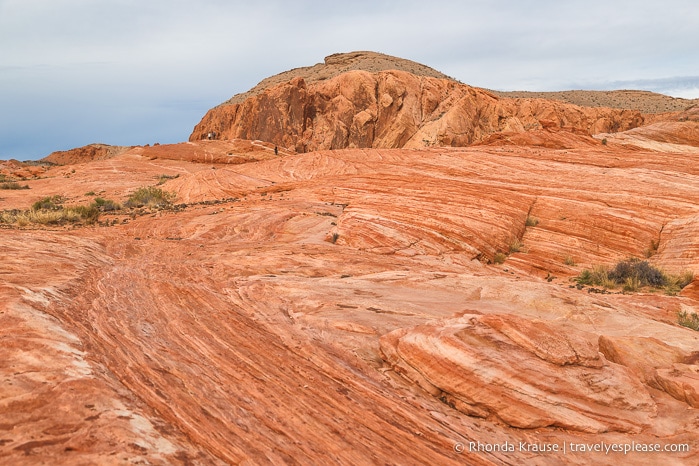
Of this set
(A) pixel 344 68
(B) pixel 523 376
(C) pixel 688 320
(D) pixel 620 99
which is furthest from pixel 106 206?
(D) pixel 620 99

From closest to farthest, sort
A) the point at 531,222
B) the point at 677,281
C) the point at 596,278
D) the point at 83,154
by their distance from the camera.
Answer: the point at 677,281, the point at 596,278, the point at 531,222, the point at 83,154

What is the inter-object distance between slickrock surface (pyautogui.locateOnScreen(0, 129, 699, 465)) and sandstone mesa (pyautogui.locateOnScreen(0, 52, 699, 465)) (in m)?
0.04

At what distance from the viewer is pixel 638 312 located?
1227cm

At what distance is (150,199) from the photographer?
28.0 meters

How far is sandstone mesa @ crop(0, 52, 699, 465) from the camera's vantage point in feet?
20.0

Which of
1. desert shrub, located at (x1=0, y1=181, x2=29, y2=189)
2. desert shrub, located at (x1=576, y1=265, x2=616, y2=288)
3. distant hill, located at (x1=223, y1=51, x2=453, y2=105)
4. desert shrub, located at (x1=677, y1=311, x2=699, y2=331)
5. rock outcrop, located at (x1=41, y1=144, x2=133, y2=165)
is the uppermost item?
distant hill, located at (x1=223, y1=51, x2=453, y2=105)

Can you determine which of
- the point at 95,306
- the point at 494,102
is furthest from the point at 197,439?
the point at 494,102

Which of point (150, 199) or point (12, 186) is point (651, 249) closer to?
point (150, 199)

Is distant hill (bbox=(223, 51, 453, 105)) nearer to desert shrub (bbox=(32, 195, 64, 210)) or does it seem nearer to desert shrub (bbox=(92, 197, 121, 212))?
desert shrub (bbox=(32, 195, 64, 210))

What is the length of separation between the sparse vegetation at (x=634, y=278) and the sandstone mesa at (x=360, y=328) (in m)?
0.90

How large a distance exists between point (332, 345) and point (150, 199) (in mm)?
22581

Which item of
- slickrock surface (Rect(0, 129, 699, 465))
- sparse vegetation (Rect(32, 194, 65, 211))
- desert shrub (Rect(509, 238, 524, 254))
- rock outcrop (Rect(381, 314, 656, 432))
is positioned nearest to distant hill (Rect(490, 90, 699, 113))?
desert shrub (Rect(509, 238, 524, 254))

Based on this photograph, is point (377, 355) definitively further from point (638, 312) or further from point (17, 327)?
point (638, 312)

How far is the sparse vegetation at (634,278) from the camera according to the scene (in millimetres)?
16078
